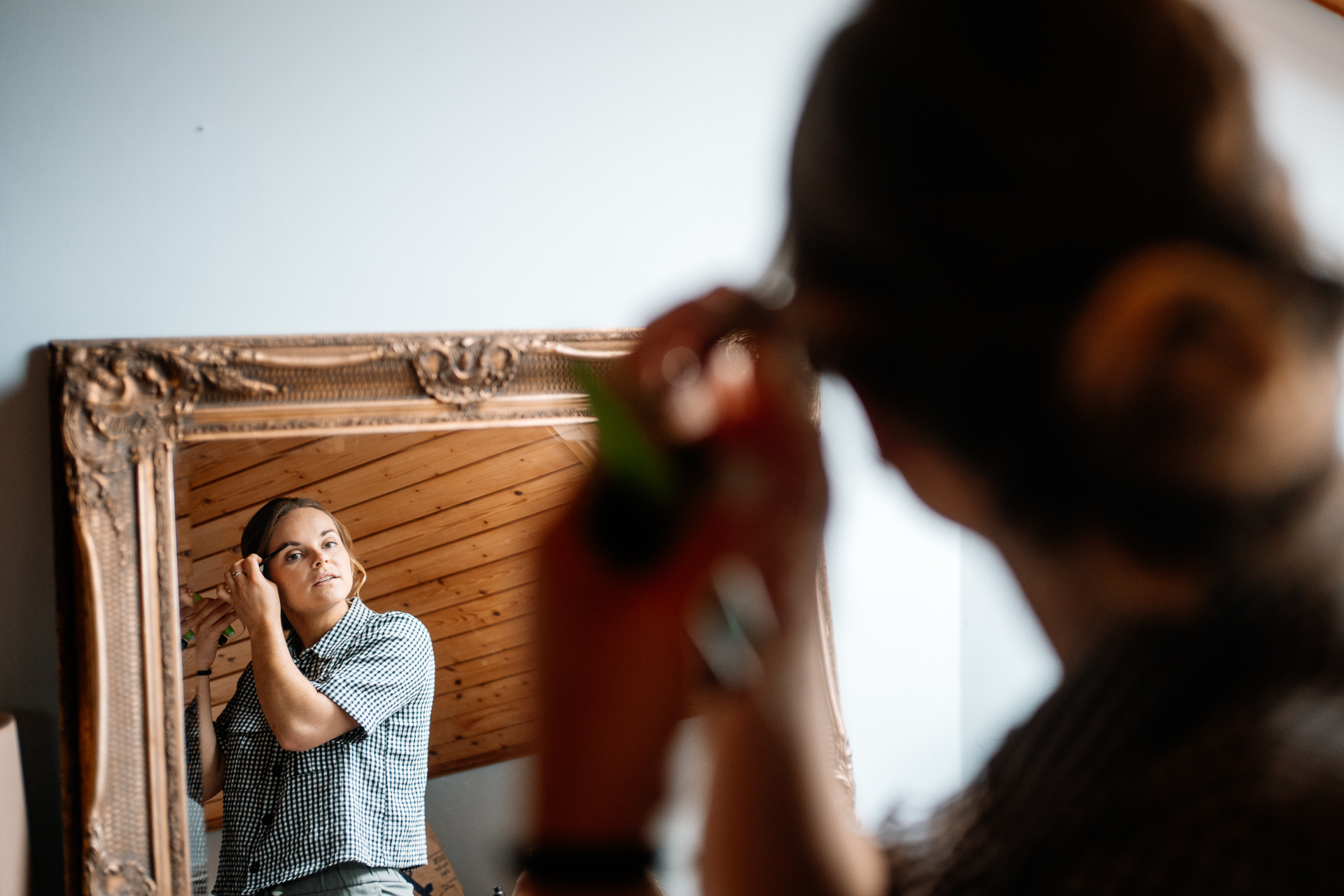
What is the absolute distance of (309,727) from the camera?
918mm

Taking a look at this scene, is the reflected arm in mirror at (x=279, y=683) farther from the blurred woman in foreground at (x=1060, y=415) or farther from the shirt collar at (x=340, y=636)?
the blurred woman in foreground at (x=1060, y=415)

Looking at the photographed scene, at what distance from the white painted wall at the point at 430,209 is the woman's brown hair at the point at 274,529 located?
209 millimetres

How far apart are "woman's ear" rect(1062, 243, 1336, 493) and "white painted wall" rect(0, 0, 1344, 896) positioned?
0.65 meters

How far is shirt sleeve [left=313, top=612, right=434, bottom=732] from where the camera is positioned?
0.93 meters

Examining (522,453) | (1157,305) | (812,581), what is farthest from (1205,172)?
(522,453)

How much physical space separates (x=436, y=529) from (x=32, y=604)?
427 mm

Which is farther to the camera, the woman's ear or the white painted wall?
the white painted wall

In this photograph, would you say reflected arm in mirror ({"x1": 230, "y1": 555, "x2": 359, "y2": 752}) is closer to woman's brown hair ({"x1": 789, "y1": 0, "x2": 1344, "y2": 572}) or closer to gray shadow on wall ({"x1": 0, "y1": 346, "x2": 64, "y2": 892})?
gray shadow on wall ({"x1": 0, "y1": 346, "x2": 64, "y2": 892})

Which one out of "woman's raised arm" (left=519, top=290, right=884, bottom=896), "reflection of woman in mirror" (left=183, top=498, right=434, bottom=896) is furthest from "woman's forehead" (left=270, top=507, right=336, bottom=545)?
"woman's raised arm" (left=519, top=290, right=884, bottom=896)

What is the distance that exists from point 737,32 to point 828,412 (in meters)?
0.55

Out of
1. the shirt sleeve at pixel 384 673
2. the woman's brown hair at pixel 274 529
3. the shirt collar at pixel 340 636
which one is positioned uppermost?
the woman's brown hair at pixel 274 529

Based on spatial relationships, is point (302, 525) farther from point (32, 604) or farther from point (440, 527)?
point (32, 604)

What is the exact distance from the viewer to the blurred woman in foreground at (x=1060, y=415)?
8.7 inches

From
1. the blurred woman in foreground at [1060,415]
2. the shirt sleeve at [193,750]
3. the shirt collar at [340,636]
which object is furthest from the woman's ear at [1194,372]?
the shirt sleeve at [193,750]
